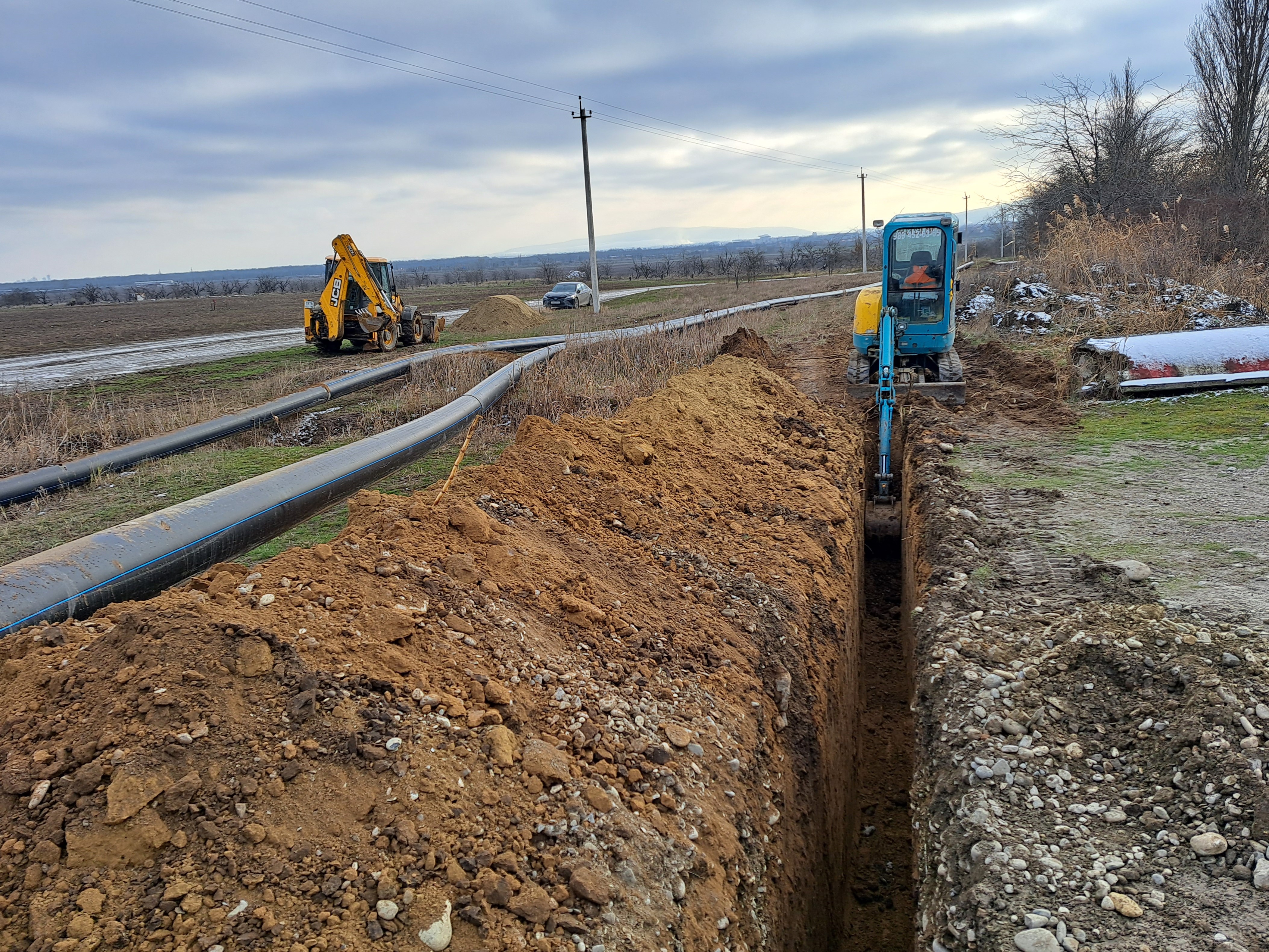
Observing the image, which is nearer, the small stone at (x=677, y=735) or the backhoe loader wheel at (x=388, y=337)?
the small stone at (x=677, y=735)

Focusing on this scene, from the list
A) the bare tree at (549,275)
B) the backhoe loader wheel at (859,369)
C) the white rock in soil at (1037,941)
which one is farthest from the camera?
the bare tree at (549,275)

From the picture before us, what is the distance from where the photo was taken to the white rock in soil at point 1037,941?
2693mm

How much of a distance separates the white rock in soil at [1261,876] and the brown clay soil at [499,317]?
23777mm

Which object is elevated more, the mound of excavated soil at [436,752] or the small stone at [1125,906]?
the mound of excavated soil at [436,752]

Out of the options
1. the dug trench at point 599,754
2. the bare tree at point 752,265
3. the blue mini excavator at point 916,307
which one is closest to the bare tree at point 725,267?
the bare tree at point 752,265

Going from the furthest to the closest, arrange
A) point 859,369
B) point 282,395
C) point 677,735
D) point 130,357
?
point 130,357, point 282,395, point 859,369, point 677,735

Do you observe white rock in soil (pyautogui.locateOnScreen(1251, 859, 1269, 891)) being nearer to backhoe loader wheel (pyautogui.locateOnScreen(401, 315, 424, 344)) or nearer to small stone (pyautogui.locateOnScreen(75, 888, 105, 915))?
small stone (pyautogui.locateOnScreen(75, 888, 105, 915))

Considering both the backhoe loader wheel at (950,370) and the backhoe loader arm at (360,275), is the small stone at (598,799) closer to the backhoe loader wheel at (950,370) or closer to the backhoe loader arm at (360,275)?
→ the backhoe loader wheel at (950,370)

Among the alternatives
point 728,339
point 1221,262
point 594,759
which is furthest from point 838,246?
→ point 594,759

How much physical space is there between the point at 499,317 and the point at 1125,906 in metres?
25.0

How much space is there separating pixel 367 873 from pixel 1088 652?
11.7 feet

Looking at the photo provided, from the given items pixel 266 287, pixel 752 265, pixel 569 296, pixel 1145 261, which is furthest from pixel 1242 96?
pixel 266 287

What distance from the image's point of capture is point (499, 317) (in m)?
26.0

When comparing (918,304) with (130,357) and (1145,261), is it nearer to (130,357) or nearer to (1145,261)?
(1145,261)
